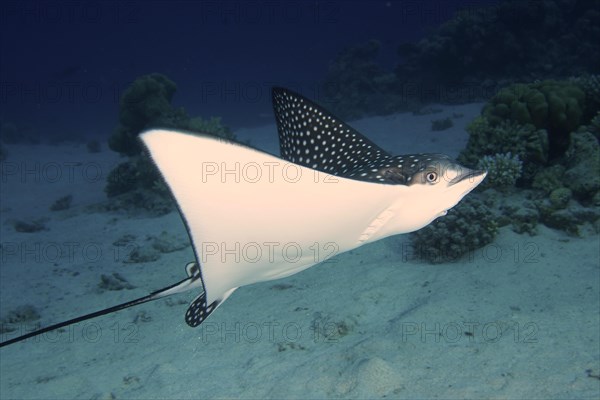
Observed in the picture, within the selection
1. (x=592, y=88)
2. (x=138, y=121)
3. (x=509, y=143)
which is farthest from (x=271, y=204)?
(x=138, y=121)

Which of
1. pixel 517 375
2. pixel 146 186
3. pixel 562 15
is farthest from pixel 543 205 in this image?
pixel 562 15

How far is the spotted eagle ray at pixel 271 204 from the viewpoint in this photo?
1.52 meters

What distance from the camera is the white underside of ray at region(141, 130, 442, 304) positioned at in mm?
1501

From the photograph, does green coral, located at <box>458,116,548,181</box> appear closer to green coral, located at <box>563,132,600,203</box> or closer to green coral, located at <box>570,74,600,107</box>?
green coral, located at <box>563,132,600,203</box>

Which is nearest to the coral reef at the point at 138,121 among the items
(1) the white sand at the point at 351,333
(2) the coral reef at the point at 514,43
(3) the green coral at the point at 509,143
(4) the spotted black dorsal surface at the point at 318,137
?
(1) the white sand at the point at 351,333

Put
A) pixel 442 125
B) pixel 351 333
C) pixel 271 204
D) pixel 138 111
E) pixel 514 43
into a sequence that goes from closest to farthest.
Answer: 1. pixel 271 204
2. pixel 351 333
3. pixel 138 111
4. pixel 442 125
5. pixel 514 43

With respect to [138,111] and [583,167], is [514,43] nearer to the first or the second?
[583,167]

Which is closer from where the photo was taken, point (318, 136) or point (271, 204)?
point (271, 204)

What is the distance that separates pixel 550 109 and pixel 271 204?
21.9 feet

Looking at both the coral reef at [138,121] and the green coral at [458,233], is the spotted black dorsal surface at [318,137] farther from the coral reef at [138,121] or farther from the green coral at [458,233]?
the coral reef at [138,121]

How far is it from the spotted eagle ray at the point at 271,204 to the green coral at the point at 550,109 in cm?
556

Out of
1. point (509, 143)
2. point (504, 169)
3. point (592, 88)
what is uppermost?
point (592, 88)

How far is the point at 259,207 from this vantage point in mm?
1729

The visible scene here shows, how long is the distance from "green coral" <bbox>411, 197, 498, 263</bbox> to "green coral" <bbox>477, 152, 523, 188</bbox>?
3.22 ft
